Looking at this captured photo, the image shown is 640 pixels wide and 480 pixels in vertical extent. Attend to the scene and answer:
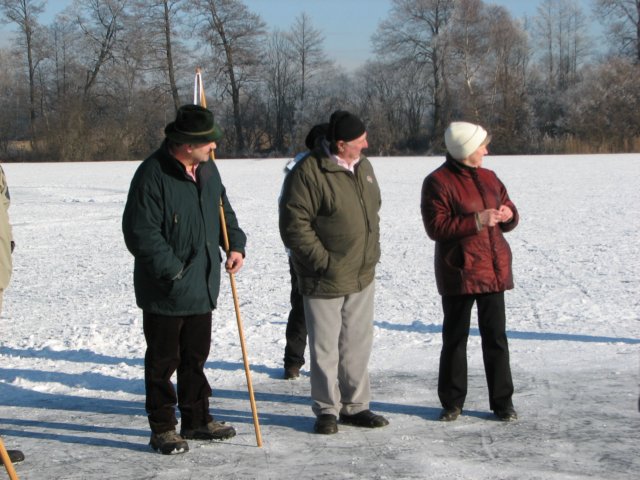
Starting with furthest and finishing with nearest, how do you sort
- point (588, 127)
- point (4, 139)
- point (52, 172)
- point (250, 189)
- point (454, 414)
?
point (4, 139) < point (588, 127) < point (52, 172) < point (250, 189) < point (454, 414)

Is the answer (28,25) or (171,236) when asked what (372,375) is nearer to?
(171,236)

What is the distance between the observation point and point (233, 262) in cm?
542

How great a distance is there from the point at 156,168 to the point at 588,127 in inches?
1676

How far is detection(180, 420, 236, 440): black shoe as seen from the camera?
525cm

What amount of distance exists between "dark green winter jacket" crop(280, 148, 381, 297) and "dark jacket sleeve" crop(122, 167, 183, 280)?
2.36ft

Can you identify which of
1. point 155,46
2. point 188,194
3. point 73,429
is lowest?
point 73,429

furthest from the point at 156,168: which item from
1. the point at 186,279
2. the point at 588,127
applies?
the point at 588,127

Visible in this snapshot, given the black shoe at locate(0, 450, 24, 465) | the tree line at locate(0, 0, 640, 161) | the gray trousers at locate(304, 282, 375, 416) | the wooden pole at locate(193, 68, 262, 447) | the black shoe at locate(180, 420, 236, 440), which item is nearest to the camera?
the black shoe at locate(0, 450, 24, 465)

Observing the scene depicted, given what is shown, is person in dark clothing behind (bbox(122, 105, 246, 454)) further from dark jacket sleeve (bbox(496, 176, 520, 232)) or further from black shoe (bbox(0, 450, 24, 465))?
dark jacket sleeve (bbox(496, 176, 520, 232))

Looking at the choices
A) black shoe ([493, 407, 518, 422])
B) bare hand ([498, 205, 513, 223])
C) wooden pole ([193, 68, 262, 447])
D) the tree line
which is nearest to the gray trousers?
wooden pole ([193, 68, 262, 447])

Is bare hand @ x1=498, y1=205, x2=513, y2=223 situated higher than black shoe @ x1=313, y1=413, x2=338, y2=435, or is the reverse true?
bare hand @ x1=498, y1=205, x2=513, y2=223

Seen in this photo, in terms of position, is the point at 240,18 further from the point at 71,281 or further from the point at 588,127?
the point at 71,281

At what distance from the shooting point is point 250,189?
2311 cm

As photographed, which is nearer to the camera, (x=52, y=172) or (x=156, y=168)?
(x=156, y=168)
